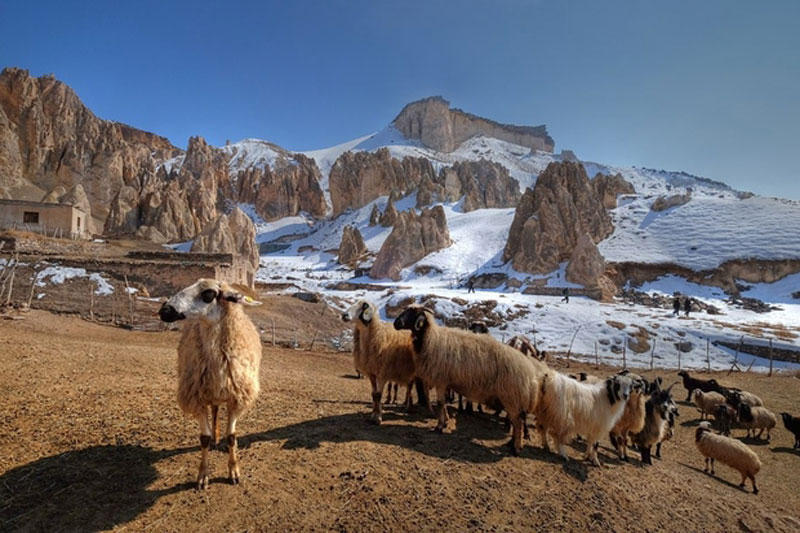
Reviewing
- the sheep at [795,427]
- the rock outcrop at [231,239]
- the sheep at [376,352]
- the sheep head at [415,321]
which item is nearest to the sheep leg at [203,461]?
the sheep at [376,352]

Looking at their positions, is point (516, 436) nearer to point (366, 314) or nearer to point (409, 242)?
point (366, 314)

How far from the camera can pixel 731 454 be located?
26.7 feet

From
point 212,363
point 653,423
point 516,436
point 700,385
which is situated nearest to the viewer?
point 212,363

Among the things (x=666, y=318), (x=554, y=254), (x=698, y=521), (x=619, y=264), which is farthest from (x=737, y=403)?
(x=619, y=264)

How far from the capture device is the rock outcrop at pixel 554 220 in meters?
49.6

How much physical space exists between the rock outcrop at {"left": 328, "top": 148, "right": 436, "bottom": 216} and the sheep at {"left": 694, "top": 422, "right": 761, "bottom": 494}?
9321 centimetres

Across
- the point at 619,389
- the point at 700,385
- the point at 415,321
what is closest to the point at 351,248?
the point at 700,385

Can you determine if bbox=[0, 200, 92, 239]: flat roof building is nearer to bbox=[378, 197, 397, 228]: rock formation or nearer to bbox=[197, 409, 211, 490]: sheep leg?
bbox=[197, 409, 211, 490]: sheep leg

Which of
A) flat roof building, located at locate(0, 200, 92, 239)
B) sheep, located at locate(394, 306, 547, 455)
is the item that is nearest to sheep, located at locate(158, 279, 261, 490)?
sheep, located at locate(394, 306, 547, 455)

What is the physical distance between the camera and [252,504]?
4055 mm

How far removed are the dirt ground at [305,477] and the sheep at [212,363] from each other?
627 millimetres

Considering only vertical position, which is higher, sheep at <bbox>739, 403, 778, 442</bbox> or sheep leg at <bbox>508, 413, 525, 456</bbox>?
sheep leg at <bbox>508, 413, 525, 456</bbox>

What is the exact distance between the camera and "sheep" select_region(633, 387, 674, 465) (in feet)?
24.5

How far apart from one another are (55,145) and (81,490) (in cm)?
7902
